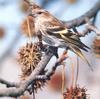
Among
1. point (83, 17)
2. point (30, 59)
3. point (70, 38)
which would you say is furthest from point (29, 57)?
point (83, 17)

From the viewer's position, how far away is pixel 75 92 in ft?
4.83

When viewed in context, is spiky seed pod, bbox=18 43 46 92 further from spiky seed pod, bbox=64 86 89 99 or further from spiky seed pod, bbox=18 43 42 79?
spiky seed pod, bbox=64 86 89 99

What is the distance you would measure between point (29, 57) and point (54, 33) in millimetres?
246

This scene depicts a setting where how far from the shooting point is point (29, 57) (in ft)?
5.44

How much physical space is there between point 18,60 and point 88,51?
24 cm

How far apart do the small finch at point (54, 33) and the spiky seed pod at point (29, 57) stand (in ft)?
0.24

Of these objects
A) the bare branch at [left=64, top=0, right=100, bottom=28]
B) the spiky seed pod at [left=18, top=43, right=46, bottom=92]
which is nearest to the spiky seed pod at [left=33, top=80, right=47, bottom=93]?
the spiky seed pod at [left=18, top=43, right=46, bottom=92]

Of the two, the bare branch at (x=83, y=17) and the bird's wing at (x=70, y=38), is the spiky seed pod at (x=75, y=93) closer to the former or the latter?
the bird's wing at (x=70, y=38)

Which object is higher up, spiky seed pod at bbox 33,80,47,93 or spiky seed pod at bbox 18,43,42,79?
spiky seed pod at bbox 18,43,42,79

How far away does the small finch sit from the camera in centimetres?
171

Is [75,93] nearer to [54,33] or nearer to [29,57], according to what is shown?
[29,57]

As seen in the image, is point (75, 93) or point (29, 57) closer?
point (75, 93)

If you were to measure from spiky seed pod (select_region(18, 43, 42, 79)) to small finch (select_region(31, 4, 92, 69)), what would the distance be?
7 cm

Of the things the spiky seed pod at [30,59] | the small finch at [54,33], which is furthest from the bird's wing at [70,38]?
the spiky seed pod at [30,59]
